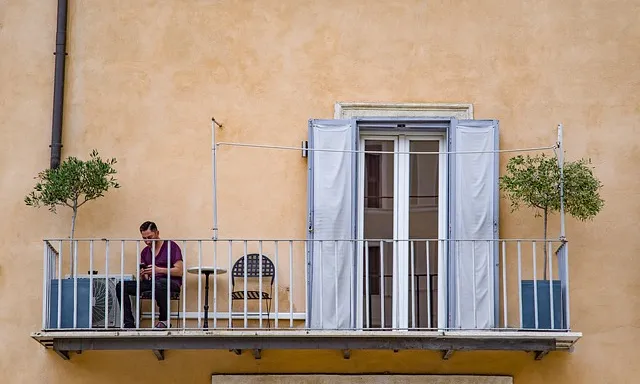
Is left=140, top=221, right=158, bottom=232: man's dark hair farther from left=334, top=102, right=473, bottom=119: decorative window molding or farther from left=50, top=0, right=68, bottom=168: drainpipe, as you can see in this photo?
left=334, top=102, right=473, bottom=119: decorative window molding

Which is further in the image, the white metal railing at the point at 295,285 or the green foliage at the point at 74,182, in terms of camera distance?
the green foliage at the point at 74,182

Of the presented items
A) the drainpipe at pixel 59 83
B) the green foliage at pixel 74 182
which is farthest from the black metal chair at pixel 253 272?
the drainpipe at pixel 59 83

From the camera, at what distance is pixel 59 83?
15.0 m

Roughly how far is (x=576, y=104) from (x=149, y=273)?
14.5 ft

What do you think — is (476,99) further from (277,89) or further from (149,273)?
(149,273)

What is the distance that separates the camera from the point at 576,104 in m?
15.0

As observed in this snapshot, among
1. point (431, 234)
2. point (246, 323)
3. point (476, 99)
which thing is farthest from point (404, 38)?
point (246, 323)

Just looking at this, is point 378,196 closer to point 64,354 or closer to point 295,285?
point 295,285

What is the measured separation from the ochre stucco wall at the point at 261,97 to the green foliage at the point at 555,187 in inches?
24.2

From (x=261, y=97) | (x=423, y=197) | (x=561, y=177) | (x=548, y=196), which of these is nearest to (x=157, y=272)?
(x=261, y=97)

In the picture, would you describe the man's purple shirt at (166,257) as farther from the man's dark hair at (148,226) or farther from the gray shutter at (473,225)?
the gray shutter at (473,225)

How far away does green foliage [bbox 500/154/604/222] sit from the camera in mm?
14055

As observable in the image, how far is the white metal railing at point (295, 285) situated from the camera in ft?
46.0

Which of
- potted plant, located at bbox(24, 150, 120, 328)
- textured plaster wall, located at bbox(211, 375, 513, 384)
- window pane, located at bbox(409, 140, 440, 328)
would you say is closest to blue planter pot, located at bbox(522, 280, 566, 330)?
textured plaster wall, located at bbox(211, 375, 513, 384)
